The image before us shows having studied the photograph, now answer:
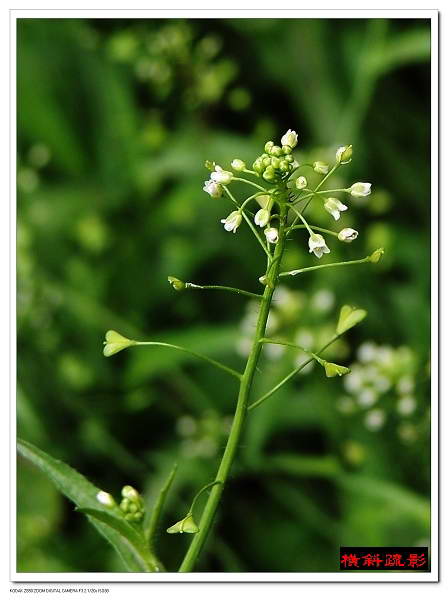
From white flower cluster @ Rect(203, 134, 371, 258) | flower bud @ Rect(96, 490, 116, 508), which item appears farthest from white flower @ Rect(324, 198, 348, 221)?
flower bud @ Rect(96, 490, 116, 508)

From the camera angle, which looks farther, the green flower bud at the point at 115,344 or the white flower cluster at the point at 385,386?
the white flower cluster at the point at 385,386

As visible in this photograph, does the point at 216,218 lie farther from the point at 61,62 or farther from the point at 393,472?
the point at 393,472

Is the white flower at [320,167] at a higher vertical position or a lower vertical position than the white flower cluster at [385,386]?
lower

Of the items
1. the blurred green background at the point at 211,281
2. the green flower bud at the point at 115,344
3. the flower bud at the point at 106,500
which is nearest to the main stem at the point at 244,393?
the flower bud at the point at 106,500

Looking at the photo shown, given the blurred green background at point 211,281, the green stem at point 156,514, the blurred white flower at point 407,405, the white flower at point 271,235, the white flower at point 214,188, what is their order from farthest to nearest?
the blurred green background at point 211,281 < the blurred white flower at point 407,405 < the green stem at point 156,514 < the white flower at point 214,188 < the white flower at point 271,235

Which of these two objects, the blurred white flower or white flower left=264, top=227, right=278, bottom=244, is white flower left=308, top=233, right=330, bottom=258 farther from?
the blurred white flower

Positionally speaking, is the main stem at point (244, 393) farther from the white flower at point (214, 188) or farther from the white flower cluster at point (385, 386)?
the white flower cluster at point (385, 386)
